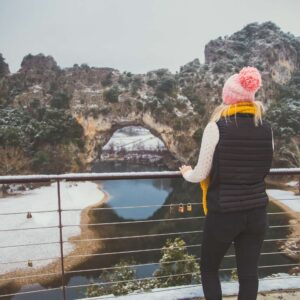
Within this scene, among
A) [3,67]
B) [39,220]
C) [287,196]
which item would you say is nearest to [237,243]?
[39,220]

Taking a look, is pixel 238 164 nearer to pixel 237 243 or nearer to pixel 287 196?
pixel 237 243

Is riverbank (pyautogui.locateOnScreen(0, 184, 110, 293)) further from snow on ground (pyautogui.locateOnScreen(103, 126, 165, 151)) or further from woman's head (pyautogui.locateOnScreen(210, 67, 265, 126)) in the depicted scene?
snow on ground (pyautogui.locateOnScreen(103, 126, 165, 151))

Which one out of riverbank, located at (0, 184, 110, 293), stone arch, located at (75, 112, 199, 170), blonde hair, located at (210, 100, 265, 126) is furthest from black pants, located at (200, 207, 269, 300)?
stone arch, located at (75, 112, 199, 170)

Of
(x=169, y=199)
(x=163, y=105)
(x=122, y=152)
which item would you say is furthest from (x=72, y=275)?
(x=122, y=152)

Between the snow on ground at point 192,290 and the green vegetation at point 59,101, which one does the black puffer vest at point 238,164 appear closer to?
the snow on ground at point 192,290

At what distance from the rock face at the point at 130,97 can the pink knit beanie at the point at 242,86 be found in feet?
89.3

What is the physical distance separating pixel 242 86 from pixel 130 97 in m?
30.5

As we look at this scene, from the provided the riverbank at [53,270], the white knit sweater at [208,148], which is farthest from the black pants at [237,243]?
the riverbank at [53,270]

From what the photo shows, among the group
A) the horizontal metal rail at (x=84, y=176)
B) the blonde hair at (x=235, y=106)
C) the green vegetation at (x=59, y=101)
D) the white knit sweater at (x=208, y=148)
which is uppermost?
the green vegetation at (x=59, y=101)

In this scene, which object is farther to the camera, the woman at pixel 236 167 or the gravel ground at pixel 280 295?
the gravel ground at pixel 280 295

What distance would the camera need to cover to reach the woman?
1.52m

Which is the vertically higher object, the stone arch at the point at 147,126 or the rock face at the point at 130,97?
the rock face at the point at 130,97

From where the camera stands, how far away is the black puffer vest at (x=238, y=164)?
151 cm

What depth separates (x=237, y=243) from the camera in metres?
1.67
